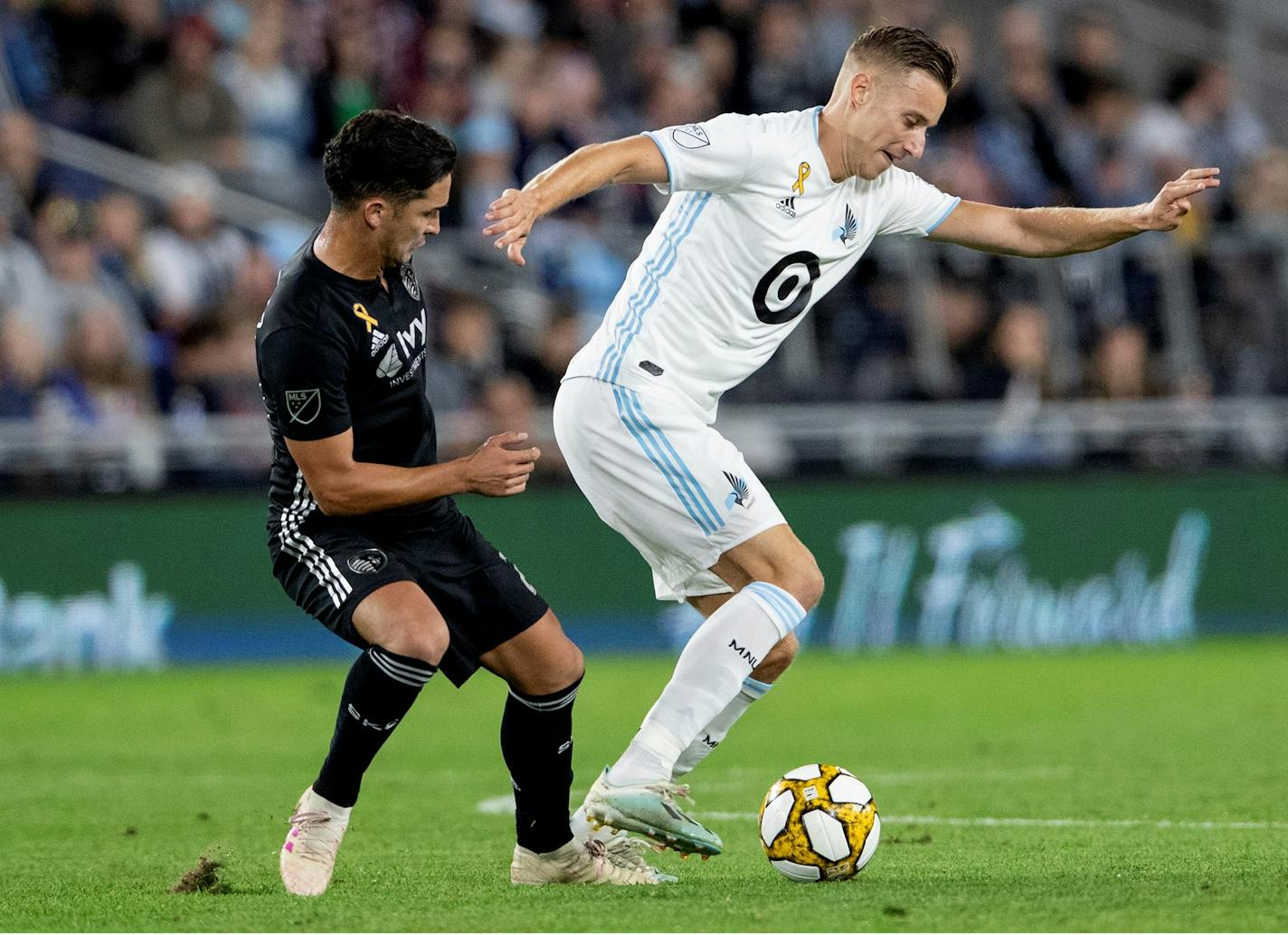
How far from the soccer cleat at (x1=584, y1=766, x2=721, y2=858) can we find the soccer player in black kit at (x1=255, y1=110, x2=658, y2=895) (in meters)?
0.38

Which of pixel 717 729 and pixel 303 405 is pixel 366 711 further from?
pixel 717 729

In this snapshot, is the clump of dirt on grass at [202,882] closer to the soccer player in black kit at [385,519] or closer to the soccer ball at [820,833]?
the soccer player in black kit at [385,519]

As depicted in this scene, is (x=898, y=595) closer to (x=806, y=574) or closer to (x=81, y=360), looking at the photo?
(x=81, y=360)

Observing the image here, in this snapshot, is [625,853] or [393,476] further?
[625,853]

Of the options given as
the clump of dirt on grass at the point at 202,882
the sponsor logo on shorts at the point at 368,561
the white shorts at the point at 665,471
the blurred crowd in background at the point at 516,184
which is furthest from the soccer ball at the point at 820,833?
the blurred crowd in background at the point at 516,184

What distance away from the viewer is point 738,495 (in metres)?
5.84

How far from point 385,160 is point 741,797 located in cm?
365

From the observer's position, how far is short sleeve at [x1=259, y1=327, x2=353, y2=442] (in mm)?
5363

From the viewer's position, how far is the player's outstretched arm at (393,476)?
17.7 ft

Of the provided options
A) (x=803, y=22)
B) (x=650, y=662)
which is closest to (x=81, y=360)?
(x=650, y=662)

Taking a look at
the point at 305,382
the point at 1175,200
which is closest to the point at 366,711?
the point at 305,382

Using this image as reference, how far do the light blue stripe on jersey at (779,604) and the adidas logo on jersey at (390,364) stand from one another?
1.23m

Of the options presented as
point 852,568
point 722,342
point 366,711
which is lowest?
point 852,568

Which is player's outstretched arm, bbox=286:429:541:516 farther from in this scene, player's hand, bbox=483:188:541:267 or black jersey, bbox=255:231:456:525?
player's hand, bbox=483:188:541:267
